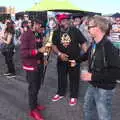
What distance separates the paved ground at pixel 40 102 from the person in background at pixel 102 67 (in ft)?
6.92

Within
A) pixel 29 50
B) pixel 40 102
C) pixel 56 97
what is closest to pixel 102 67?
pixel 29 50

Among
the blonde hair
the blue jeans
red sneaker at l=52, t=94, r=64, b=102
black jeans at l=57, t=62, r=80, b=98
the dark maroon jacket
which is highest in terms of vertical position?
the blonde hair

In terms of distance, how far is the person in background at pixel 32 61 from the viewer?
22.4 feet

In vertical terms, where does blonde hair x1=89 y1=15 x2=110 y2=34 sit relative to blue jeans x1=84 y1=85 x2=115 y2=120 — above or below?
above

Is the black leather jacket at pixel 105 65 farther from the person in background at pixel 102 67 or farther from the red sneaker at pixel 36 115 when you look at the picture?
the red sneaker at pixel 36 115

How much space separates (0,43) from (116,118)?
641cm

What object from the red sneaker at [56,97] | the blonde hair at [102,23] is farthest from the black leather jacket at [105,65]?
the red sneaker at [56,97]

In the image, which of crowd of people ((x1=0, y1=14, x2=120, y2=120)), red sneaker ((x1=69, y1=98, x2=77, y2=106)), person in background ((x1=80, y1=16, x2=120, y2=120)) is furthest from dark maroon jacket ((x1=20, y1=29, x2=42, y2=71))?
person in background ((x1=80, y1=16, x2=120, y2=120))

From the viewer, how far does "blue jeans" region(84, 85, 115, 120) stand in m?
4.99

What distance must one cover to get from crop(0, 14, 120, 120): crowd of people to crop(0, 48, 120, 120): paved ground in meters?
0.19

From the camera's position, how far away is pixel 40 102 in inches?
322

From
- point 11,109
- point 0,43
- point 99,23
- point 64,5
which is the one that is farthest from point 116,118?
point 64,5

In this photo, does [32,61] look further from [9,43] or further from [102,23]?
[9,43]

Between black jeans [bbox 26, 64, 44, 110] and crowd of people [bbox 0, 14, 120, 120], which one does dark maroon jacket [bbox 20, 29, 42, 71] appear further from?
black jeans [bbox 26, 64, 44, 110]
